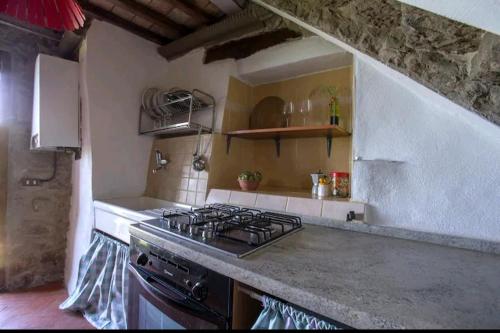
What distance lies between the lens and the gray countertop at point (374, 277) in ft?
1.51

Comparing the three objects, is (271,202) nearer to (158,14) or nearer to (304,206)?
(304,206)

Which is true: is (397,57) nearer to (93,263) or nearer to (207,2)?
(207,2)

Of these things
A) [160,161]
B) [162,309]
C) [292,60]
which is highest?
[292,60]

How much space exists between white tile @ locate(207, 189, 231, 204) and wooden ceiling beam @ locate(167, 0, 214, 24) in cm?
124

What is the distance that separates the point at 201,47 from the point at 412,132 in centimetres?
158

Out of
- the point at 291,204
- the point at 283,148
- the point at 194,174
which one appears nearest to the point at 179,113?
the point at 194,174

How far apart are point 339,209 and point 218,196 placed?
2.47 feet

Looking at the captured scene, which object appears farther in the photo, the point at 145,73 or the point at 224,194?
the point at 145,73

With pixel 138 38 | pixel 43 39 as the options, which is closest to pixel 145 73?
pixel 138 38

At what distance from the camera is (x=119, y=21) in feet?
6.08

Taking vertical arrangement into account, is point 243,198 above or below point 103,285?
above

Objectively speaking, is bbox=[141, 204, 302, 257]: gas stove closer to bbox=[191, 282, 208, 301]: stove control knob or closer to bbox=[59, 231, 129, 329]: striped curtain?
bbox=[191, 282, 208, 301]: stove control knob

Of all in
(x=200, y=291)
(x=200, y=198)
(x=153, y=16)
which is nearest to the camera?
Answer: (x=200, y=291)

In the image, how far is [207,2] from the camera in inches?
62.0
